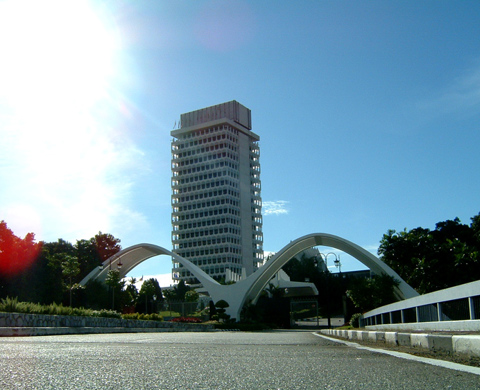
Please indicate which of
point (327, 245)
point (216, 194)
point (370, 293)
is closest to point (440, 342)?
point (370, 293)

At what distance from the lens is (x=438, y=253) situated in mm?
36156

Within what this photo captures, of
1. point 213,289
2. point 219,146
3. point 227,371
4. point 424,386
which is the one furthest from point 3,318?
point 219,146

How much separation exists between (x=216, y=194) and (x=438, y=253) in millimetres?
90025

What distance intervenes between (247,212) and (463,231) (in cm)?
8963

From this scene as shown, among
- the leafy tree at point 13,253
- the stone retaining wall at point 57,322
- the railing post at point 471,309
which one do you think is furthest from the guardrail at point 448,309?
the leafy tree at point 13,253

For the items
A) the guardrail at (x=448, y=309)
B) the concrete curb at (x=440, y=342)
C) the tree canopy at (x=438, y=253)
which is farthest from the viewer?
the tree canopy at (x=438, y=253)

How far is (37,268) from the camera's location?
159 feet

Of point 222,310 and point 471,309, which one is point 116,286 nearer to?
point 222,310

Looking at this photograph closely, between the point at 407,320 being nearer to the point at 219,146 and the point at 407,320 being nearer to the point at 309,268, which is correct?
the point at 309,268

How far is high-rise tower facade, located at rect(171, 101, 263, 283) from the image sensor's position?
121125mm

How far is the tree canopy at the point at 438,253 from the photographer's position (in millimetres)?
33031

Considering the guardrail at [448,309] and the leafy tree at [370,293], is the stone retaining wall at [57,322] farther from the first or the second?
the leafy tree at [370,293]

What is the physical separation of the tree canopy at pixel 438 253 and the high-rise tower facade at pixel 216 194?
266 ft

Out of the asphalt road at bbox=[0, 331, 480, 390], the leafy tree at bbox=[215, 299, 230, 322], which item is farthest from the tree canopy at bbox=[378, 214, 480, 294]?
the asphalt road at bbox=[0, 331, 480, 390]
